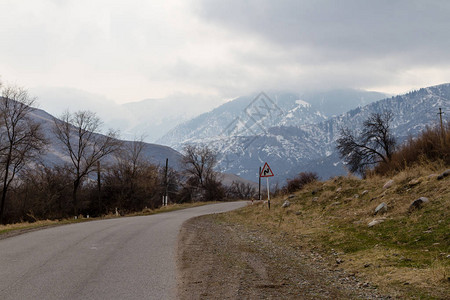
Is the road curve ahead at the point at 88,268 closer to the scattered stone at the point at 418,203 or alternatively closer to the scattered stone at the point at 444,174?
the scattered stone at the point at 418,203

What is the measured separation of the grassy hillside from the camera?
6.45 meters

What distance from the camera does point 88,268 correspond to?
7.93 metres

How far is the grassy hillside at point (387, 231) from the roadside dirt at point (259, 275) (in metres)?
0.44

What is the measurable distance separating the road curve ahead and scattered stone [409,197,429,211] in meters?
6.89

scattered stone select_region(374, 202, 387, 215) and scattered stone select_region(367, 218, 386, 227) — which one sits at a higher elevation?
scattered stone select_region(374, 202, 387, 215)

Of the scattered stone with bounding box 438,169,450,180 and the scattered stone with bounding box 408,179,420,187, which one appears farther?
the scattered stone with bounding box 408,179,420,187

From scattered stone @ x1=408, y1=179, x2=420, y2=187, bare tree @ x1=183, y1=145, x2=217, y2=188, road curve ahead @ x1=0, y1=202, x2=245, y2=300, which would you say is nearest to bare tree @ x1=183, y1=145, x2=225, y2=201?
bare tree @ x1=183, y1=145, x2=217, y2=188

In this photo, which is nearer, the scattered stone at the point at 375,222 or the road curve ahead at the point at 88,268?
the road curve ahead at the point at 88,268

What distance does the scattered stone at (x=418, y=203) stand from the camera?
1085cm

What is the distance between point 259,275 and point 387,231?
4639 mm

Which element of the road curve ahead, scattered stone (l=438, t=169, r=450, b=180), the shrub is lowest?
the road curve ahead

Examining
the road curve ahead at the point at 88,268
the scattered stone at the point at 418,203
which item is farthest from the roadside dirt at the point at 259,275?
the scattered stone at the point at 418,203

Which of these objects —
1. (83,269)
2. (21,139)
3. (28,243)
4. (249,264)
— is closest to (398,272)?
(249,264)

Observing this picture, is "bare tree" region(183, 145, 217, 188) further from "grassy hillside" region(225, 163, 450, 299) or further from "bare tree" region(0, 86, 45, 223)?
"grassy hillside" region(225, 163, 450, 299)
